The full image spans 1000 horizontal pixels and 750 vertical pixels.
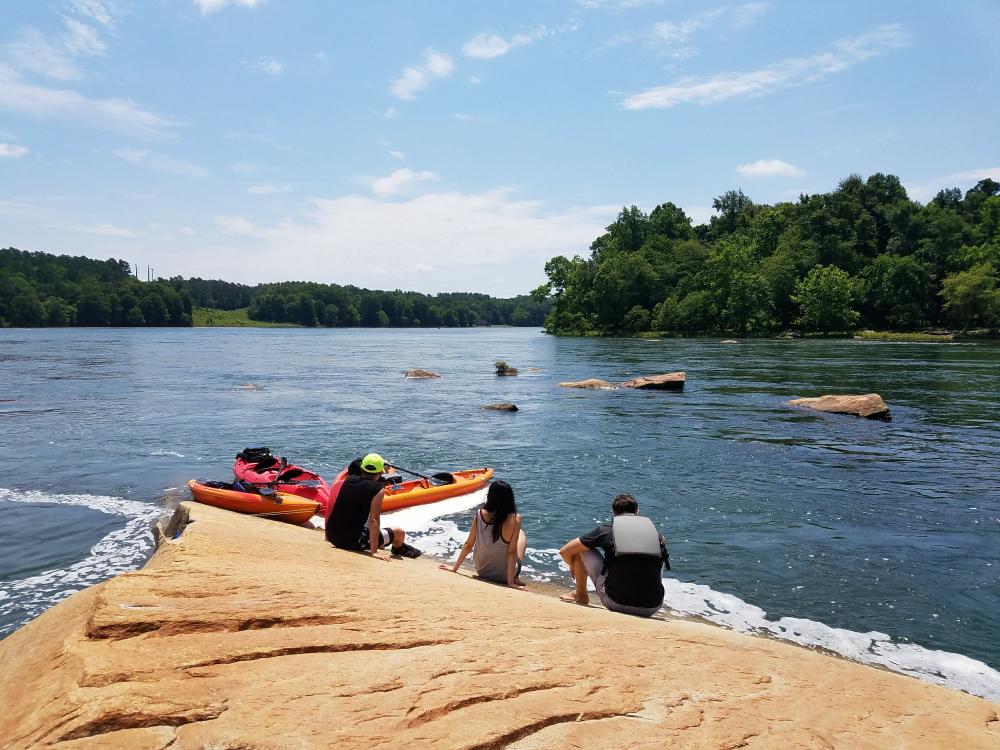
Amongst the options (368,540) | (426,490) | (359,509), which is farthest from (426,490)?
(359,509)

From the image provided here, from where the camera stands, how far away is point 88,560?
406 inches

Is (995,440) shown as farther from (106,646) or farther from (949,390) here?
(106,646)

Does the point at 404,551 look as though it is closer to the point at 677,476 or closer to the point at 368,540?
the point at 368,540

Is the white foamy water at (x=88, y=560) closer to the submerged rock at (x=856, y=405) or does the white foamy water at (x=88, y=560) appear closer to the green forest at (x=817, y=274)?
the submerged rock at (x=856, y=405)

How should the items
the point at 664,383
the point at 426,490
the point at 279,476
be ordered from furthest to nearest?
1. the point at 664,383
2. the point at 426,490
3. the point at 279,476

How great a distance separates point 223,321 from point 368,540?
619 ft

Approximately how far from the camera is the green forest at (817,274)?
8750 cm

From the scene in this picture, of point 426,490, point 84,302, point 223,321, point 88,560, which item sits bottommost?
point 88,560

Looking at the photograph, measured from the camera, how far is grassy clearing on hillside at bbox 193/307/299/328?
179125mm

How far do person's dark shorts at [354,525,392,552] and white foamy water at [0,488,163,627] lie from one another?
3.82m

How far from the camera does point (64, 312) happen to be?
479 feet

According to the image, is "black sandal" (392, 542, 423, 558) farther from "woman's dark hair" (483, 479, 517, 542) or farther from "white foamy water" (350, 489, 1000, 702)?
"white foamy water" (350, 489, 1000, 702)

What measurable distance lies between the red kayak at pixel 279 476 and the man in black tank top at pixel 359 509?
427 centimetres

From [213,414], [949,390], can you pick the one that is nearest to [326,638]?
[213,414]
